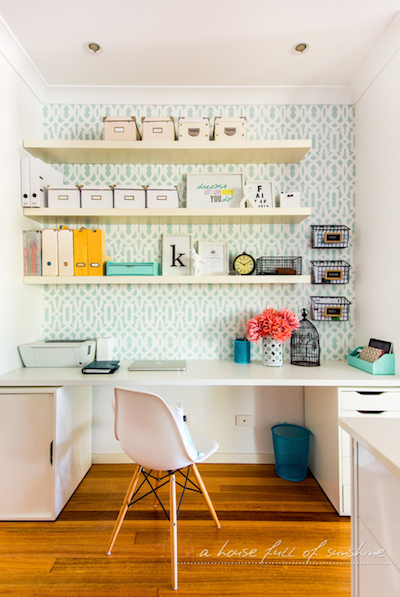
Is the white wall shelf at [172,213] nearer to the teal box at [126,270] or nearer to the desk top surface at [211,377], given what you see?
the teal box at [126,270]

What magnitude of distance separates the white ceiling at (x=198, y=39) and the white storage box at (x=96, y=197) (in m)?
0.77

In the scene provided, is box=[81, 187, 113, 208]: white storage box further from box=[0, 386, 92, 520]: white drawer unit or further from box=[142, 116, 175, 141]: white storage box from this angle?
box=[0, 386, 92, 520]: white drawer unit

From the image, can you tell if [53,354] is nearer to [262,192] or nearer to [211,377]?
[211,377]

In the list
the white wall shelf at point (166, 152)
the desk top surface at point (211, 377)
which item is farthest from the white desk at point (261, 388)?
the white wall shelf at point (166, 152)

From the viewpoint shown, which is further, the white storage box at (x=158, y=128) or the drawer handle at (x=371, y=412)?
the white storage box at (x=158, y=128)

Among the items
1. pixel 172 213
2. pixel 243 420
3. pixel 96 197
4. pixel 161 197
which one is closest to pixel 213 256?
pixel 172 213

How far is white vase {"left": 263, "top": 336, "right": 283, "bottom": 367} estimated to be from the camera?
222cm

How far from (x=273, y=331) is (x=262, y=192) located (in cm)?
97

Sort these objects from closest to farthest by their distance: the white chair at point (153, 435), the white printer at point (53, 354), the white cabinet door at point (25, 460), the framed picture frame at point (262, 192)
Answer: the white chair at point (153, 435), the white cabinet door at point (25, 460), the white printer at point (53, 354), the framed picture frame at point (262, 192)

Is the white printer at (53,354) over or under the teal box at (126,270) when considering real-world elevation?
under

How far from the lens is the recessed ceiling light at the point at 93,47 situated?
1.95 m

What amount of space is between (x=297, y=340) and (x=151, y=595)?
5.23ft

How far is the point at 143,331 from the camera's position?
2.46m

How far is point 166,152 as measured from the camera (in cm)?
223
